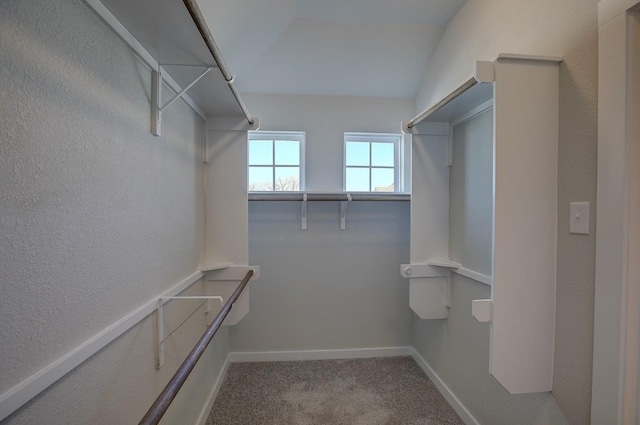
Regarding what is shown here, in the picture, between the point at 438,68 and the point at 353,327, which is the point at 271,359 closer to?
the point at 353,327

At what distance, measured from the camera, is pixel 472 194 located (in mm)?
1638

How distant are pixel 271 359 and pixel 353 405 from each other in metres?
→ 0.83

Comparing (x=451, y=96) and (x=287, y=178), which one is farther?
(x=287, y=178)

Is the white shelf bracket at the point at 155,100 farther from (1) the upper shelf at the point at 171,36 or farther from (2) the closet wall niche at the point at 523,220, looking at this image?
(2) the closet wall niche at the point at 523,220

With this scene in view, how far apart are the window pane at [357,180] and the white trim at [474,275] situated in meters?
1.00

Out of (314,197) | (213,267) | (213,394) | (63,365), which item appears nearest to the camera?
(63,365)

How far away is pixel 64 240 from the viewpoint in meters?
0.69

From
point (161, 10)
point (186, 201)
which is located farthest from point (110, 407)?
point (161, 10)

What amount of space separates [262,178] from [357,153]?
2.90ft

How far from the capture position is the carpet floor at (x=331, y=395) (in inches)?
66.5

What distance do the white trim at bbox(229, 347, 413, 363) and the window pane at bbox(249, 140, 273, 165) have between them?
1682mm

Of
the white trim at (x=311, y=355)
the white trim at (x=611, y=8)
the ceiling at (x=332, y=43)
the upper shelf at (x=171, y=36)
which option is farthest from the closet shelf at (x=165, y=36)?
the white trim at (x=311, y=355)

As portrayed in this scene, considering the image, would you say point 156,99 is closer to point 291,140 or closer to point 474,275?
point 291,140

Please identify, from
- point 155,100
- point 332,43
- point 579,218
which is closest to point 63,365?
point 155,100
